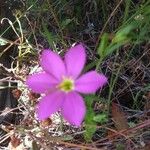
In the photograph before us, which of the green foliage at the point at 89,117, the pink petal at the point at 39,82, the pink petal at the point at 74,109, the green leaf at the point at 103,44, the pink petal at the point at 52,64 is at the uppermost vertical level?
the green leaf at the point at 103,44

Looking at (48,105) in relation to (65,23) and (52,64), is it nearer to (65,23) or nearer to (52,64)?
(52,64)

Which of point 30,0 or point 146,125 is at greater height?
point 30,0

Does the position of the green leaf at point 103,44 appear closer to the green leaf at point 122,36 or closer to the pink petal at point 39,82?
the green leaf at point 122,36

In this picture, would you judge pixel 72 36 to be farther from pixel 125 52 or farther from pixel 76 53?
pixel 76 53

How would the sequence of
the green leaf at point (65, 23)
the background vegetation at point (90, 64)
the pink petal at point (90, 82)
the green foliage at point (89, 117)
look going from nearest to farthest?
the pink petal at point (90, 82) → the green foliage at point (89, 117) → the background vegetation at point (90, 64) → the green leaf at point (65, 23)

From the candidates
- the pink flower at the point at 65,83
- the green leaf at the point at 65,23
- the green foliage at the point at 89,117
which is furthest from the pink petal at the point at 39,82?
the green leaf at the point at 65,23

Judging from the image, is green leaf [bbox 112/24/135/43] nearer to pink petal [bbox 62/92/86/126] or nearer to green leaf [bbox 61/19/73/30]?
pink petal [bbox 62/92/86/126]

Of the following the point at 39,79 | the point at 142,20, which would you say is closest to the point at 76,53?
the point at 39,79

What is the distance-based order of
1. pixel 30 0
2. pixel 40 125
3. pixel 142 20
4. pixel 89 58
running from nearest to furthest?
pixel 142 20, pixel 40 125, pixel 89 58, pixel 30 0
